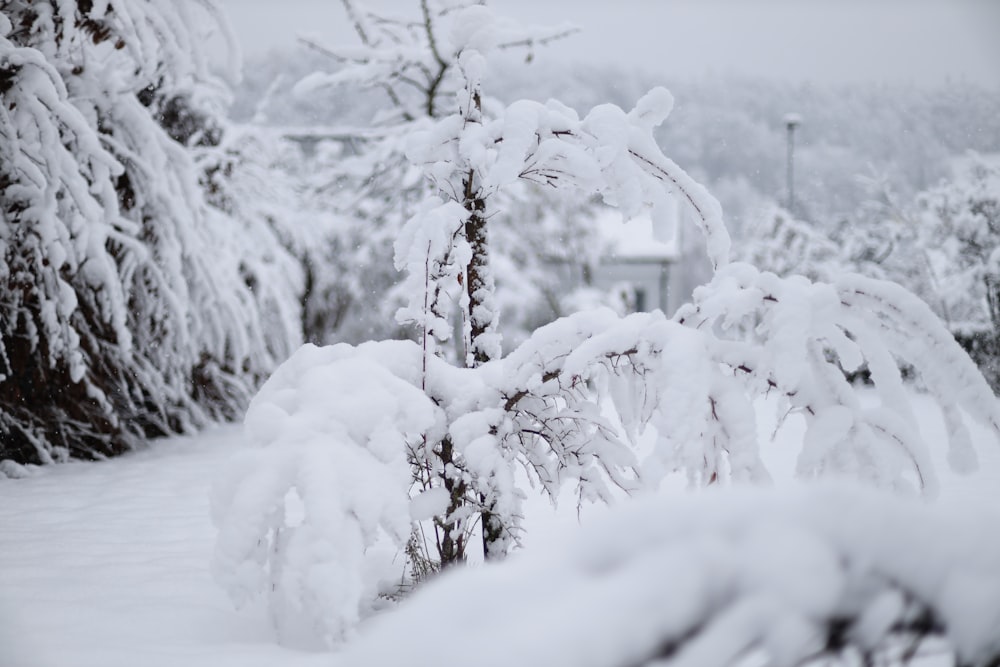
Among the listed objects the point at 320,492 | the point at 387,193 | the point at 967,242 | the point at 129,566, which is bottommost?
the point at 967,242

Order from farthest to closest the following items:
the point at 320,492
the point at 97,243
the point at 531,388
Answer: the point at 97,243, the point at 531,388, the point at 320,492

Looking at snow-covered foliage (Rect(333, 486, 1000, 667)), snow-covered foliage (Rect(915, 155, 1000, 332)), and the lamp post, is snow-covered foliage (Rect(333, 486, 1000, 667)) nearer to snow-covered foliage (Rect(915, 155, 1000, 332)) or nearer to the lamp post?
snow-covered foliage (Rect(915, 155, 1000, 332))

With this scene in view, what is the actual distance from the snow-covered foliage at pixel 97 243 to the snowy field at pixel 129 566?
507mm

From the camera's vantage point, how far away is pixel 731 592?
2.61ft

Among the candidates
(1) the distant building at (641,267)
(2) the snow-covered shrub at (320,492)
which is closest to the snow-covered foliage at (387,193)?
(2) the snow-covered shrub at (320,492)

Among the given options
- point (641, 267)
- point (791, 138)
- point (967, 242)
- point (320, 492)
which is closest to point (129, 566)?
point (320, 492)

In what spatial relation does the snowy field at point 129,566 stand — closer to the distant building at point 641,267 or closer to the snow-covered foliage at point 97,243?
the snow-covered foliage at point 97,243

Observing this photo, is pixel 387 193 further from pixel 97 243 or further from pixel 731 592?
pixel 731 592

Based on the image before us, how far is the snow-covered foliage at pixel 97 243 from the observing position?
4078mm

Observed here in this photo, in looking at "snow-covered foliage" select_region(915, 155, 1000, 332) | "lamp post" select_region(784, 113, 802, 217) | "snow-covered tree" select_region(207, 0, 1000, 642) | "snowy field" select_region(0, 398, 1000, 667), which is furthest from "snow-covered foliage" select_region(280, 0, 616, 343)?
"lamp post" select_region(784, 113, 802, 217)

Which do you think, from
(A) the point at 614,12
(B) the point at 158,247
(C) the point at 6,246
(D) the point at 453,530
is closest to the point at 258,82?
(B) the point at 158,247

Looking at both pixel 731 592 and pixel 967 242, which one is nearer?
pixel 731 592

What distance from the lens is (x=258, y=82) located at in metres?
12.7

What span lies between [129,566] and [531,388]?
178cm
